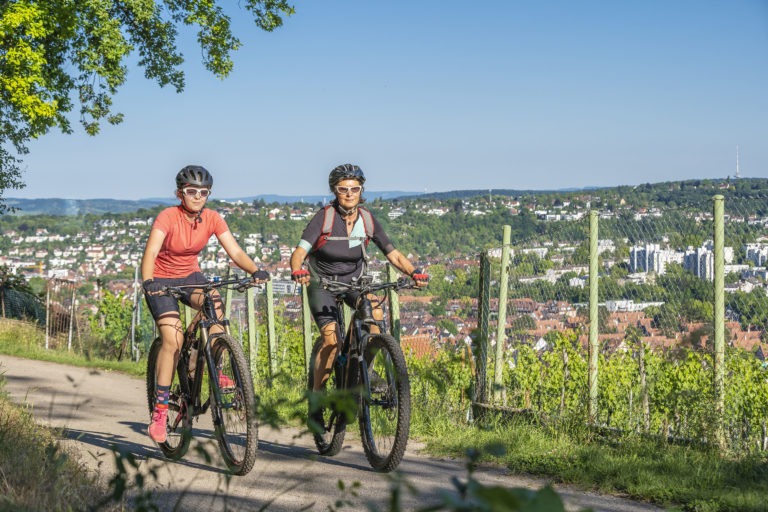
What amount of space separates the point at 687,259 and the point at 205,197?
3639 millimetres

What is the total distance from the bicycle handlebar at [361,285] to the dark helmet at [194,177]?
3.55 feet

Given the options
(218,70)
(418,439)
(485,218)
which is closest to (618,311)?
(418,439)

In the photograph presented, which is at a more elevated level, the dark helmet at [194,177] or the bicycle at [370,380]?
the dark helmet at [194,177]

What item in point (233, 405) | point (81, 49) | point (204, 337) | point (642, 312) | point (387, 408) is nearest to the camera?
point (233, 405)

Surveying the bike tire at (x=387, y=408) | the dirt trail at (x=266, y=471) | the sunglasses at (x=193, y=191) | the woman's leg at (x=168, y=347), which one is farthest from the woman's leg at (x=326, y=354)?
the sunglasses at (x=193, y=191)

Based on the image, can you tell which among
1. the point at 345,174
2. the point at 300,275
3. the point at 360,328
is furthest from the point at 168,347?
the point at 345,174

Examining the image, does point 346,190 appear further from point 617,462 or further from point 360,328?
point 617,462

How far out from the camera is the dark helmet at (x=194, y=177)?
7.03m

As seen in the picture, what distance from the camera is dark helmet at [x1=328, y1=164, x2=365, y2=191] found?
748 cm

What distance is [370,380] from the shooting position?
6.85 meters

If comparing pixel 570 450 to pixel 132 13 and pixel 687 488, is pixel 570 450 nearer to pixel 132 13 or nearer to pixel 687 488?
pixel 687 488

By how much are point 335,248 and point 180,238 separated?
114 centimetres

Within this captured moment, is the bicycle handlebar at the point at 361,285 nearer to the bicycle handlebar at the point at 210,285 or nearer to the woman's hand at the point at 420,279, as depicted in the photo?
the woman's hand at the point at 420,279

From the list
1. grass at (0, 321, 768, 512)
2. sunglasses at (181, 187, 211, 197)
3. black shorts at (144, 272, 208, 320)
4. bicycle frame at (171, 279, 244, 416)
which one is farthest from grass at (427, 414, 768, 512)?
sunglasses at (181, 187, 211, 197)
